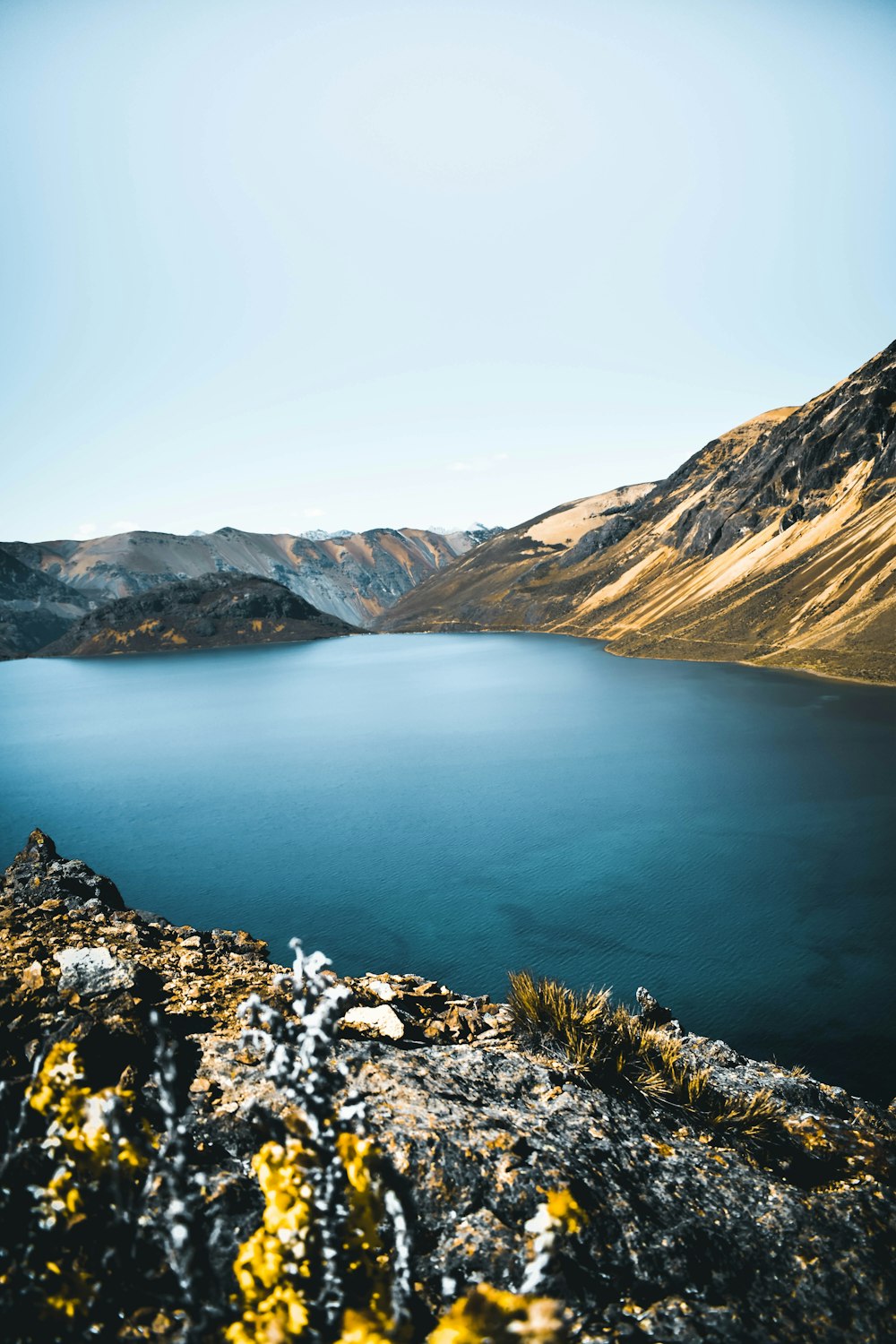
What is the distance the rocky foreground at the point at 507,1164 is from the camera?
810 cm

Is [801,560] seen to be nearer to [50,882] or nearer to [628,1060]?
[628,1060]

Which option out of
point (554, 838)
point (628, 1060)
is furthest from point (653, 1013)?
point (554, 838)

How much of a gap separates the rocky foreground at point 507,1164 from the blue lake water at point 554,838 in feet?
39.8

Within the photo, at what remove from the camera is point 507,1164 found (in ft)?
33.7

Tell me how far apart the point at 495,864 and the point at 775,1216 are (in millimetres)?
30149

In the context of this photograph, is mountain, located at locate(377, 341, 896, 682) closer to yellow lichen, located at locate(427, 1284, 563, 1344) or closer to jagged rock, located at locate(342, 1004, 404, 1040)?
jagged rock, located at locate(342, 1004, 404, 1040)

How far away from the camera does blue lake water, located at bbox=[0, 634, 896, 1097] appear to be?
28656 mm

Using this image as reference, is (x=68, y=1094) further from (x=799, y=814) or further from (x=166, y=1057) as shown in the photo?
(x=799, y=814)

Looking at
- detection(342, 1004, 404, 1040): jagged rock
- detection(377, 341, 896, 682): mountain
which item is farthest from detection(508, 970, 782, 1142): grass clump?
detection(377, 341, 896, 682): mountain

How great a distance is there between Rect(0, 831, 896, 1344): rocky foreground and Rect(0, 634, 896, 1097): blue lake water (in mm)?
12116

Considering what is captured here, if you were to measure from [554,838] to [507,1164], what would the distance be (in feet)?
116

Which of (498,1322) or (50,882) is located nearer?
(498,1322)

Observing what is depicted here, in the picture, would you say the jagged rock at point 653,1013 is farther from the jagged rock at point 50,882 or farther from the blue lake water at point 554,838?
the jagged rock at point 50,882

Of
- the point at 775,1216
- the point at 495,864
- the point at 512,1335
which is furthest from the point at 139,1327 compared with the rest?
the point at 495,864
